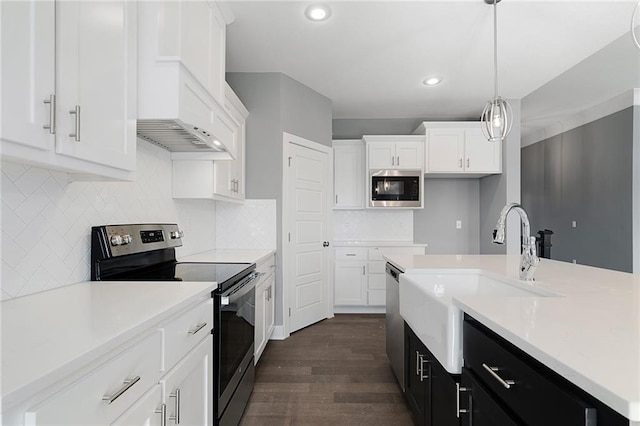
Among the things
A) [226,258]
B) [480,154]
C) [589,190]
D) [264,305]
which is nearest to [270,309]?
[264,305]

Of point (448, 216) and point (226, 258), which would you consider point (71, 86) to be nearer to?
point (226, 258)

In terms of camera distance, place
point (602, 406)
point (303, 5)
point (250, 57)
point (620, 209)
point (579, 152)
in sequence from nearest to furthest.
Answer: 1. point (602, 406)
2. point (303, 5)
3. point (250, 57)
4. point (620, 209)
5. point (579, 152)

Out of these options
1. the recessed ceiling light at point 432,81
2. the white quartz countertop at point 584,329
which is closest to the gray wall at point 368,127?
the recessed ceiling light at point 432,81

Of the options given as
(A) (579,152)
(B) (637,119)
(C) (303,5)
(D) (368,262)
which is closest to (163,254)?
(C) (303,5)

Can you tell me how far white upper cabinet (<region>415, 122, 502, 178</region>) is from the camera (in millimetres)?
4352

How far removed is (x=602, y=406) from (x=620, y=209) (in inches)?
Answer: 240

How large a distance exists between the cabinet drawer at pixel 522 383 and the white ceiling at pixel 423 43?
2.32m

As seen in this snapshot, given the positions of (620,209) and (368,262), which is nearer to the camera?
(368,262)

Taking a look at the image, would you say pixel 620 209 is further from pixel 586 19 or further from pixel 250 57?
pixel 250 57

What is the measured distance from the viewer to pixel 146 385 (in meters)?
0.96

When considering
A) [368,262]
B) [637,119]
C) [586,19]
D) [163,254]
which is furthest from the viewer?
[637,119]

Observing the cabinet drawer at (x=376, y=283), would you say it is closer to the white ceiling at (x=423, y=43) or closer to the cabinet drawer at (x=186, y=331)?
the white ceiling at (x=423, y=43)

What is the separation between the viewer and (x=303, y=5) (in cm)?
239

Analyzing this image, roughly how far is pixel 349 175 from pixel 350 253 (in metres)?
1.07
